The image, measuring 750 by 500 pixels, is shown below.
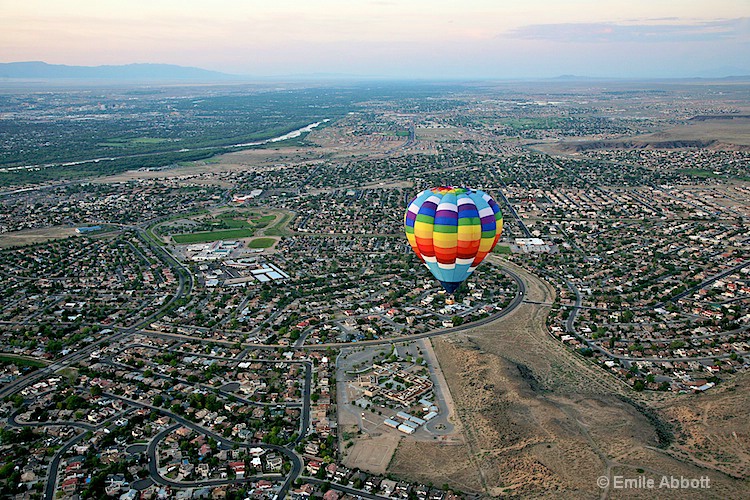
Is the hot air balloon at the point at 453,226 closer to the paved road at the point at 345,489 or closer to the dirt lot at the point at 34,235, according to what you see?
the paved road at the point at 345,489

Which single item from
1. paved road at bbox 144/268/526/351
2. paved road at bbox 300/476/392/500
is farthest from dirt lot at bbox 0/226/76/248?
paved road at bbox 300/476/392/500

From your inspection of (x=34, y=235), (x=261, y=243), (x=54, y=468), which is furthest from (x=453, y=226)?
(x=34, y=235)

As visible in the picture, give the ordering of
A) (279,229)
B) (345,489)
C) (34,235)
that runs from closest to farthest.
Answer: (345,489), (34,235), (279,229)

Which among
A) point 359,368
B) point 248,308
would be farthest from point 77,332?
point 359,368

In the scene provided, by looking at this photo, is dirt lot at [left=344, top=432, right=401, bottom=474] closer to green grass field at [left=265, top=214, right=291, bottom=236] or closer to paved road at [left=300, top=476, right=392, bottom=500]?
paved road at [left=300, top=476, right=392, bottom=500]

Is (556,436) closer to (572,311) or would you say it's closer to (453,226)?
(453,226)
